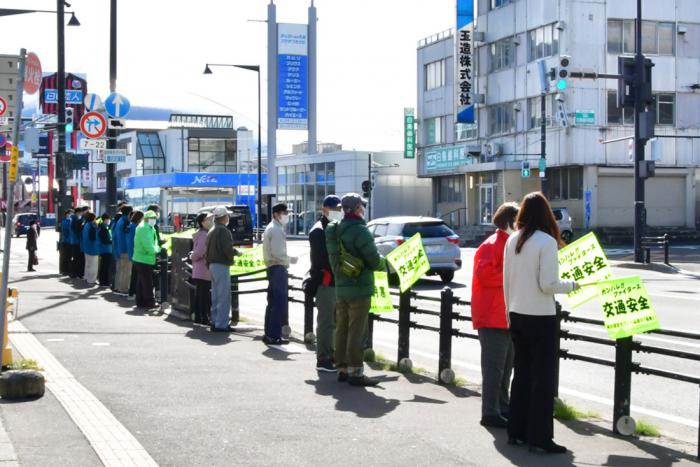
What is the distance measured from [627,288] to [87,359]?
21.1ft

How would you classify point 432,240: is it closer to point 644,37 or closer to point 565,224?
point 565,224

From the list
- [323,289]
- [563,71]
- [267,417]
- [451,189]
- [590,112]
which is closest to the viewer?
[267,417]

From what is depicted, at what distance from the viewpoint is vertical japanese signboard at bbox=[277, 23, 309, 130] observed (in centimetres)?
7725

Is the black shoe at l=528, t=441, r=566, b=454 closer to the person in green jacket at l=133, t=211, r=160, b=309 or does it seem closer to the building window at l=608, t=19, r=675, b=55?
the person in green jacket at l=133, t=211, r=160, b=309

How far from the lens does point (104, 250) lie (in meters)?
23.3

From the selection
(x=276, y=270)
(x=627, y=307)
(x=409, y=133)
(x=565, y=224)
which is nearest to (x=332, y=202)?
(x=276, y=270)

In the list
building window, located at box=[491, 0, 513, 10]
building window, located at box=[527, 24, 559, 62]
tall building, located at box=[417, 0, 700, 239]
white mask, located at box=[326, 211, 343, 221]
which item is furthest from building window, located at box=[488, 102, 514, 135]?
white mask, located at box=[326, 211, 343, 221]

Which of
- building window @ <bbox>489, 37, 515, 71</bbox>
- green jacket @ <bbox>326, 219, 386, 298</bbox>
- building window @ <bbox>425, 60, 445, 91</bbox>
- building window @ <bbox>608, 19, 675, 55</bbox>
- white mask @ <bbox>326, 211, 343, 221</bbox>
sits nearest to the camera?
green jacket @ <bbox>326, 219, 386, 298</bbox>

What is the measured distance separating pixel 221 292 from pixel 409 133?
51.9 m

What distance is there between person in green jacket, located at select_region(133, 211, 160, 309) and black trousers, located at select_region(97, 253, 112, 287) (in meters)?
5.09

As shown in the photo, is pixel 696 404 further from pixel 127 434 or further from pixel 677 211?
pixel 677 211

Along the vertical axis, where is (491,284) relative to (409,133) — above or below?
below

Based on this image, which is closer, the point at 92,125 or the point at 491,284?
the point at 491,284

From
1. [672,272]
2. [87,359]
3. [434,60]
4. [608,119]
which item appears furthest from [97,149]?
[434,60]
